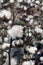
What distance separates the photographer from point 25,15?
3.82 metres

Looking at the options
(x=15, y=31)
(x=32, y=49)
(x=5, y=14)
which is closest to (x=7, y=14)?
(x=5, y=14)

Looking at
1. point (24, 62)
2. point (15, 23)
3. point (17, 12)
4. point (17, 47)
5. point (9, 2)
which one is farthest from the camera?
point (9, 2)

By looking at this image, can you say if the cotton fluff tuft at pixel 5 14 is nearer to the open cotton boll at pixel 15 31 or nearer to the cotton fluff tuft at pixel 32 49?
the open cotton boll at pixel 15 31

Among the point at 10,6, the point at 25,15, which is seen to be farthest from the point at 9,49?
the point at 10,6

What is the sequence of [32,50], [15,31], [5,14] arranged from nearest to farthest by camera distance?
[32,50]
[15,31]
[5,14]

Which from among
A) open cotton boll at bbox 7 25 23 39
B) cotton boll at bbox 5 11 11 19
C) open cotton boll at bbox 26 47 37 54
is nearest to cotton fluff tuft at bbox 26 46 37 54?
open cotton boll at bbox 26 47 37 54

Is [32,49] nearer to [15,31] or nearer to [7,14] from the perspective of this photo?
[15,31]

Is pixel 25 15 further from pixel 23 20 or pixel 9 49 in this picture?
pixel 9 49

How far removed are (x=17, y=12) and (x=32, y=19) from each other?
295 millimetres

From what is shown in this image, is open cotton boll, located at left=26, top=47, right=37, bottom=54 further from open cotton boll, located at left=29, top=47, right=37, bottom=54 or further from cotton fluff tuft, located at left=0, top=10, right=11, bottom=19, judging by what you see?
cotton fluff tuft, located at left=0, top=10, right=11, bottom=19

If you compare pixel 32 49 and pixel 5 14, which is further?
pixel 5 14

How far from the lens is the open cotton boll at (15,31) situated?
133 inches

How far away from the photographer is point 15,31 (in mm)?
3430

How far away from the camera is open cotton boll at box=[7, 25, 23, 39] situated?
11.1 feet
